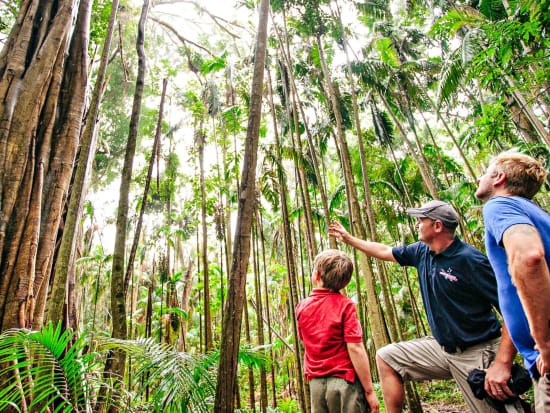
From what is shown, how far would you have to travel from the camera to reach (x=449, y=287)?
188 centimetres

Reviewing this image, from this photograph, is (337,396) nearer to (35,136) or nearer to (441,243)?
(441,243)

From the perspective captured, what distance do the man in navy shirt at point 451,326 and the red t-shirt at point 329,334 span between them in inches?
17.0

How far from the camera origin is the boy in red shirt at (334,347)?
1733 millimetres

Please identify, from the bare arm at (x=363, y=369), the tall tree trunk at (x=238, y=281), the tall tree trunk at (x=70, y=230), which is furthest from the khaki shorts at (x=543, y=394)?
the tall tree trunk at (x=70, y=230)

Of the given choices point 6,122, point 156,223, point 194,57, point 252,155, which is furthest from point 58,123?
point 156,223

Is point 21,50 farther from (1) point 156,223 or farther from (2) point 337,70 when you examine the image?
(1) point 156,223

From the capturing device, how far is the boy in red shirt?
1733mm

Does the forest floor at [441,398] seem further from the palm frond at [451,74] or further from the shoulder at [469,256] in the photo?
the palm frond at [451,74]

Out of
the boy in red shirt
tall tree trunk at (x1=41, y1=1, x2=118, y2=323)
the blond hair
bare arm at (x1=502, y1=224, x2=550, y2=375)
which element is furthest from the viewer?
tall tree trunk at (x1=41, y1=1, x2=118, y2=323)

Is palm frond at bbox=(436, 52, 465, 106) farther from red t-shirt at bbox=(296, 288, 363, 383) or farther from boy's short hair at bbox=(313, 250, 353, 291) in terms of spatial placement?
red t-shirt at bbox=(296, 288, 363, 383)

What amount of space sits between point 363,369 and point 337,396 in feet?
0.71

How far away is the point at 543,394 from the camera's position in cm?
123

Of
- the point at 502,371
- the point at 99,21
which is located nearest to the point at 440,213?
the point at 502,371

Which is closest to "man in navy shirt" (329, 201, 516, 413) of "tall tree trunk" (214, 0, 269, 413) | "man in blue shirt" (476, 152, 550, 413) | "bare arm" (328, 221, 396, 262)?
"bare arm" (328, 221, 396, 262)
